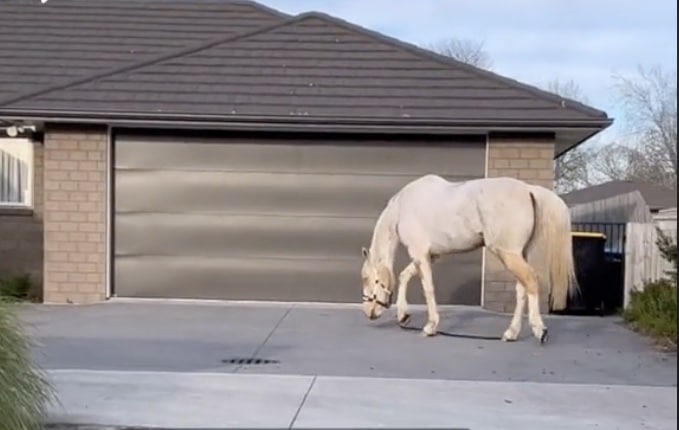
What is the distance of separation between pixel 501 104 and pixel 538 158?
969 mm

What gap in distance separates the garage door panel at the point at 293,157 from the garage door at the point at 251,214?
0.02m

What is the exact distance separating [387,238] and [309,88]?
3.78m

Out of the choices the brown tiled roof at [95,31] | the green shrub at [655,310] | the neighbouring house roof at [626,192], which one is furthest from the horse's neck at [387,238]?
the neighbouring house roof at [626,192]

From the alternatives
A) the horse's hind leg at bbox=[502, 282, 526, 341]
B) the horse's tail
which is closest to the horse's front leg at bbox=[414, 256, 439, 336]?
the horse's hind leg at bbox=[502, 282, 526, 341]

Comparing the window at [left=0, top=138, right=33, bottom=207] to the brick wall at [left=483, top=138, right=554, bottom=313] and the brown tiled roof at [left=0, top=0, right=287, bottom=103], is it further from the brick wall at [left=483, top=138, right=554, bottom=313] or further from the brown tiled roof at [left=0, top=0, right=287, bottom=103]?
the brick wall at [left=483, top=138, right=554, bottom=313]

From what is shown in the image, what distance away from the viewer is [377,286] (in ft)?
38.6

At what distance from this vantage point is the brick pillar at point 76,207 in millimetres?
14203

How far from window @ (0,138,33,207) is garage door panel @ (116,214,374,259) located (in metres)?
2.09

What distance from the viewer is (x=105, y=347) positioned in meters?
10.1

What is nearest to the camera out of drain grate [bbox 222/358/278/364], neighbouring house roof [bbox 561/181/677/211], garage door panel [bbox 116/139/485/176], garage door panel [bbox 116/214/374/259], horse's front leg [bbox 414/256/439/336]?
drain grate [bbox 222/358/278/364]

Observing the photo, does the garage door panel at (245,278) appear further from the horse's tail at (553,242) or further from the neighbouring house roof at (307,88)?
the horse's tail at (553,242)

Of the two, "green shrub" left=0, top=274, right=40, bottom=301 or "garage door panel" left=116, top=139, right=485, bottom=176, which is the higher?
"garage door panel" left=116, top=139, right=485, bottom=176

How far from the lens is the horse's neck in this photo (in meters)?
11.7

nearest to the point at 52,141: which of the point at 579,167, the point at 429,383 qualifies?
the point at 429,383
